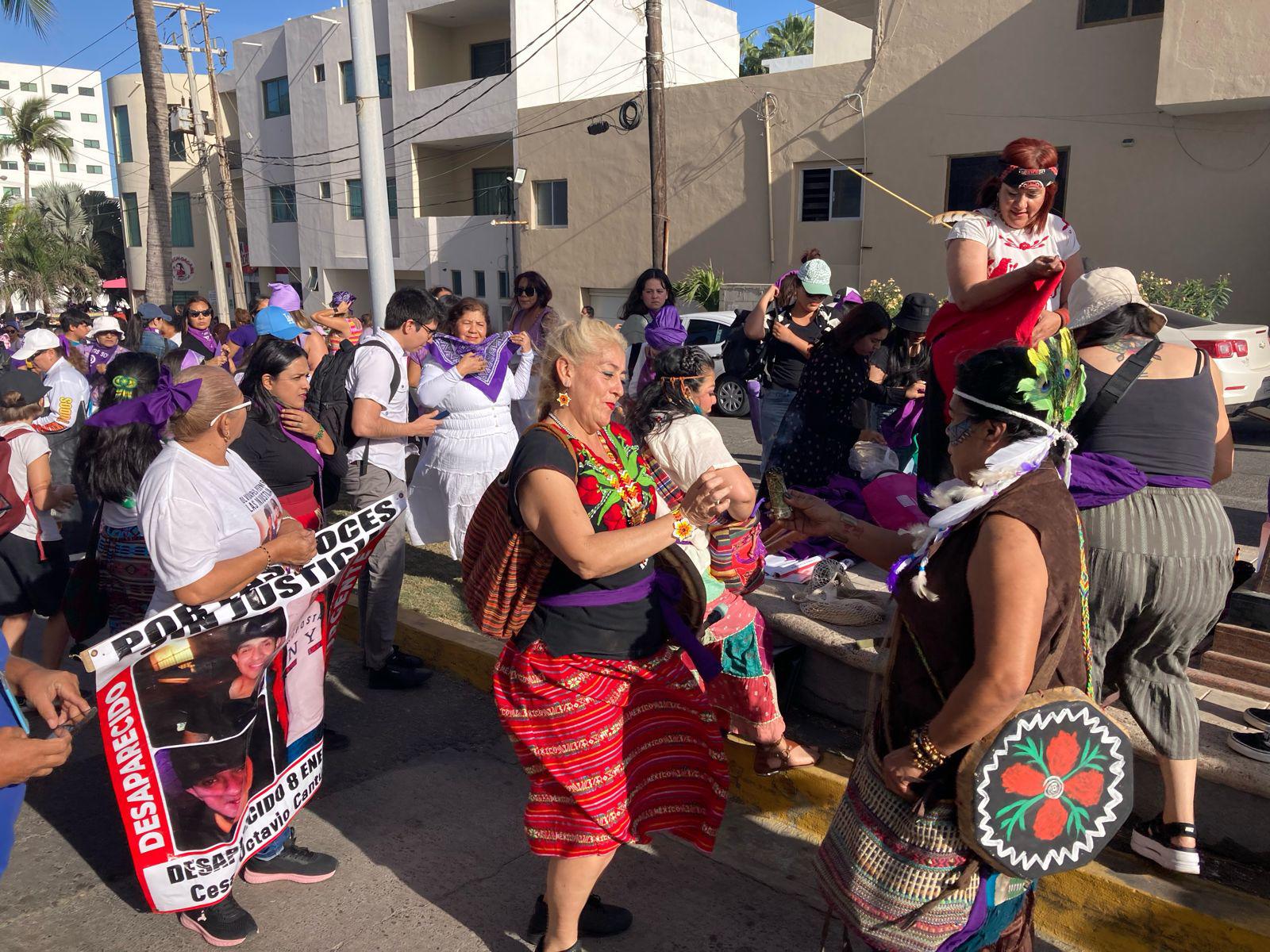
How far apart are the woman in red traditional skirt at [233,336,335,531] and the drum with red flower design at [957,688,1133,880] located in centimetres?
320

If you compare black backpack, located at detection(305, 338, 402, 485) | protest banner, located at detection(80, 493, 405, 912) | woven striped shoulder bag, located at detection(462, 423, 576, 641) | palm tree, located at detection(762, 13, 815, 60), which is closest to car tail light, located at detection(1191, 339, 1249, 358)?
black backpack, located at detection(305, 338, 402, 485)

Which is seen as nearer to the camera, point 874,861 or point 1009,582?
point 1009,582

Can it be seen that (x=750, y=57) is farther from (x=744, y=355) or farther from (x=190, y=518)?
(x=190, y=518)

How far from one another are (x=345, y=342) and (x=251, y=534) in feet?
10.7

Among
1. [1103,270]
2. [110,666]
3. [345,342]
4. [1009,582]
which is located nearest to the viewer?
[1009,582]

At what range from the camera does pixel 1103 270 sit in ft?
9.99

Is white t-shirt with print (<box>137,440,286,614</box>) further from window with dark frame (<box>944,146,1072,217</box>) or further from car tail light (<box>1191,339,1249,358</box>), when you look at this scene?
window with dark frame (<box>944,146,1072,217</box>)

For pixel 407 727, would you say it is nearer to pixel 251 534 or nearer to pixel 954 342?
pixel 251 534

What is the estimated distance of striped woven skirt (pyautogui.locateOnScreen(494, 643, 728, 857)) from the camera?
8.86 feet

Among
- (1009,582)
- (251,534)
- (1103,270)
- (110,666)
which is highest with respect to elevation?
(1103,270)

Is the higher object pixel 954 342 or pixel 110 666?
pixel 954 342

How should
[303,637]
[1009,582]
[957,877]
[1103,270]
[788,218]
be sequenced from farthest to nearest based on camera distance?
[788,218] < [303,637] < [1103,270] < [957,877] < [1009,582]

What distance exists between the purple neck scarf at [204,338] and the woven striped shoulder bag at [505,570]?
9.08m

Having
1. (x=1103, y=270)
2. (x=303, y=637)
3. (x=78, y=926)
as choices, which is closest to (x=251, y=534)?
(x=303, y=637)
